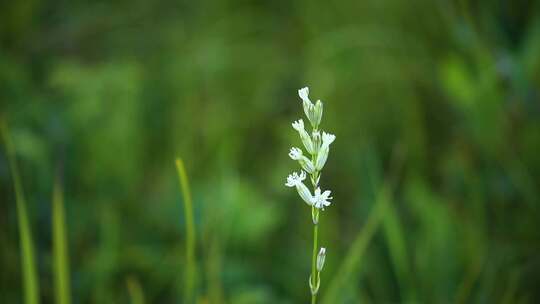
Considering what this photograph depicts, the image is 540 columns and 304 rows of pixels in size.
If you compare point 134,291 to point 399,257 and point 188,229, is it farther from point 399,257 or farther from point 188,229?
point 399,257

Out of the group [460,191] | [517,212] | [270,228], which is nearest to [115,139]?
[270,228]

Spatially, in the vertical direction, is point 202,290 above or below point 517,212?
below

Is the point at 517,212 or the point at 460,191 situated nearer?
the point at 517,212

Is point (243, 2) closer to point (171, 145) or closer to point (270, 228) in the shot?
point (171, 145)

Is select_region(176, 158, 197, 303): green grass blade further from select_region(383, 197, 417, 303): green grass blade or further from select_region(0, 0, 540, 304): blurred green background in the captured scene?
select_region(383, 197, 417, 303): green grass blade

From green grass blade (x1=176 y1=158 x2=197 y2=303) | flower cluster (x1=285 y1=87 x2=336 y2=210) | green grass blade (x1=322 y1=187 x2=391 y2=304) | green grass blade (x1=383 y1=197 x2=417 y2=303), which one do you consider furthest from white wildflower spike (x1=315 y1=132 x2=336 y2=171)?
green grass blade (x1=383 y1=197 x2=417 y2=303)

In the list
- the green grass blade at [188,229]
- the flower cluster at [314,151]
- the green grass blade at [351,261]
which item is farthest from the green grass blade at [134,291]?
the flower cluster at [314,151]

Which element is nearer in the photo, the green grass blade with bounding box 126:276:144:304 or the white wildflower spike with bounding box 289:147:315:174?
the white wildflower spike with bounding box 289:147:315:174
